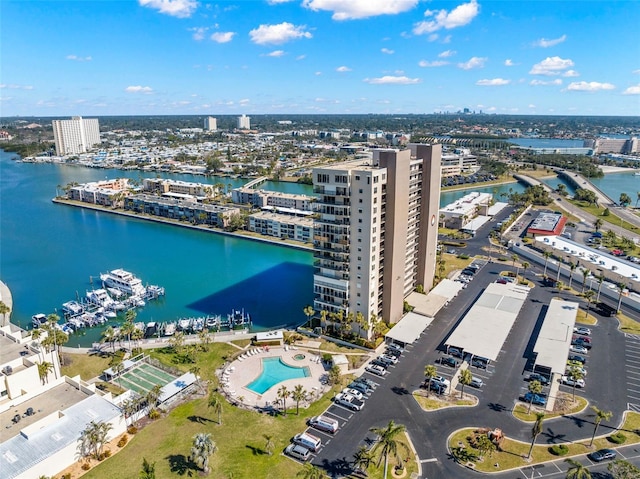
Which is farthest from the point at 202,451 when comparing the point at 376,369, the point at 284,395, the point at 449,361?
the point at 449,361

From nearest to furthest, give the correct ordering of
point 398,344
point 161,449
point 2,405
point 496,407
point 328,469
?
point 328,469 → point 161,449 → point 2,405 → point 496,407 → point 398,344

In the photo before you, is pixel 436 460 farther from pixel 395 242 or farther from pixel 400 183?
pixel 400 183

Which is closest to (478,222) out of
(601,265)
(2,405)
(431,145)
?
(601,265)

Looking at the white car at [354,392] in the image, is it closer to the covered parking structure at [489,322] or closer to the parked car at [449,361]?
the parked car at [449,361]

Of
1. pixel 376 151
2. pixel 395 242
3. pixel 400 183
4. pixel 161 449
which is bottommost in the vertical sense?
pixel 161 449

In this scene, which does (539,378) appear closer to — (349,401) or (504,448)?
(504,448)

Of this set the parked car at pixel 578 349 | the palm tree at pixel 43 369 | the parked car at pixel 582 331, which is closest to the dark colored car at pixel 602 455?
the parked car at pixel 578 349

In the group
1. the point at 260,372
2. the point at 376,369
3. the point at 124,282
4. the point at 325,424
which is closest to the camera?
the point at 325,424
